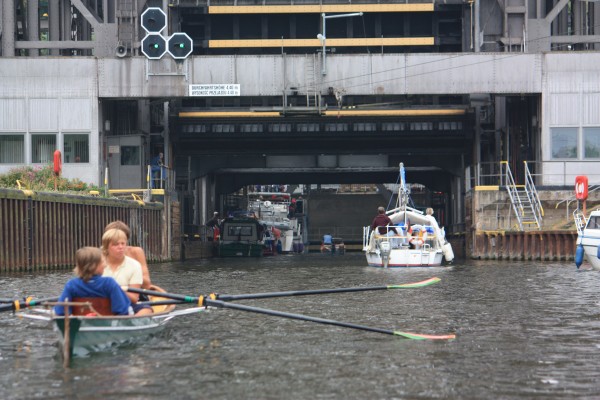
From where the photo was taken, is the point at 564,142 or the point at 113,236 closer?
the point at 113,236

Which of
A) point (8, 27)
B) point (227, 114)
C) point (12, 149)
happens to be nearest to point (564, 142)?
point (227, 114)

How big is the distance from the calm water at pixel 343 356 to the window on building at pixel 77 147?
28409mm

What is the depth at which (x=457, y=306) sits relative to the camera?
2166 centimetres

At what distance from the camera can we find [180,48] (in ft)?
160

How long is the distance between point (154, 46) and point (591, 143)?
71.8 ft

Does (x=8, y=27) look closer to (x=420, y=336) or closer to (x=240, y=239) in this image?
(x=240, y=239)

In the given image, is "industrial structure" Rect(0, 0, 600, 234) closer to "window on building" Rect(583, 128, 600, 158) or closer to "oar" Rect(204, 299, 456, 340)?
"window on building" Rect(583, 128, 600, 158)

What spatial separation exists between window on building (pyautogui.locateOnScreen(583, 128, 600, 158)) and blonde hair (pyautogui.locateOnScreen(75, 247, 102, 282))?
4067 centimetres

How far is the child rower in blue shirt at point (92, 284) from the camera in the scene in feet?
44.5

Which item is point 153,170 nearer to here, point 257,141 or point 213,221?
point 257,141

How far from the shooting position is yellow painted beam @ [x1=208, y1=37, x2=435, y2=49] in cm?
6425

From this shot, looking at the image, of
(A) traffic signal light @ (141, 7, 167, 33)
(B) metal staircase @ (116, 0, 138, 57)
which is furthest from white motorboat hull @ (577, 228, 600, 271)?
(B) metal staircase @ (116, 0, 138, 57)

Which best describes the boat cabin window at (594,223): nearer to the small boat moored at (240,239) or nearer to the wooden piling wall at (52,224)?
the wooden piling wall at (52,224)

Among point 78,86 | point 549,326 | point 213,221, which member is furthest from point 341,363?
point 213,221
